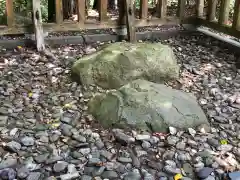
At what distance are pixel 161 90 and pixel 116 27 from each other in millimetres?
2322

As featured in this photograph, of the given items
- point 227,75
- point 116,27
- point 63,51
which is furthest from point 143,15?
point 227,75

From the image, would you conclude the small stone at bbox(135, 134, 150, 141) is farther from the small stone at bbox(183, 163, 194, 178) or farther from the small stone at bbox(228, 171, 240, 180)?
the small stone at bbox(228, 171, 240, 180)

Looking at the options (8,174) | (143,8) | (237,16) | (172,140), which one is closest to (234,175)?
(172,140)

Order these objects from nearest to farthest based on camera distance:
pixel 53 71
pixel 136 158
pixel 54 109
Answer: pixel 136 158 < pixel 54 109 < pixel 53 71

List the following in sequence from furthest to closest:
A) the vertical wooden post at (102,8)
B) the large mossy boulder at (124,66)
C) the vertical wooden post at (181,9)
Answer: the vertical wooden post at (181,9)
the vertical wooden post at (102,8)
the large mossy boulder at (124,66)

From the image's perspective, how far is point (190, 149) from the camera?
2.84 metres

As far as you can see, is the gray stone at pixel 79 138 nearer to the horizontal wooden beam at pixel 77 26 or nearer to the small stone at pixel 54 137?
the small stone at pixel 54 137

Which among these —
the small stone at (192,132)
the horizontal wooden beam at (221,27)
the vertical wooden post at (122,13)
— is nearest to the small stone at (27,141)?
the small stone at (192,132)

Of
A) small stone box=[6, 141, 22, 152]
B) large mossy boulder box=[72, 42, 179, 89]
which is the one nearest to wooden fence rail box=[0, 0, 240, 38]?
large mossy boulder box=[72, 42, 179, 89]

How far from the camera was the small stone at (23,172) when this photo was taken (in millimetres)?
2431

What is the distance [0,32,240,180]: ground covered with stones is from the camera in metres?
2.55

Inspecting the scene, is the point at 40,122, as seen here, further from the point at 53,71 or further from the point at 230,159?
the point at 230,159

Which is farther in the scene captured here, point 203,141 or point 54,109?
point 54,109

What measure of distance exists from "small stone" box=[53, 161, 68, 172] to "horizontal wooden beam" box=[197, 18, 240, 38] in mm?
3362
